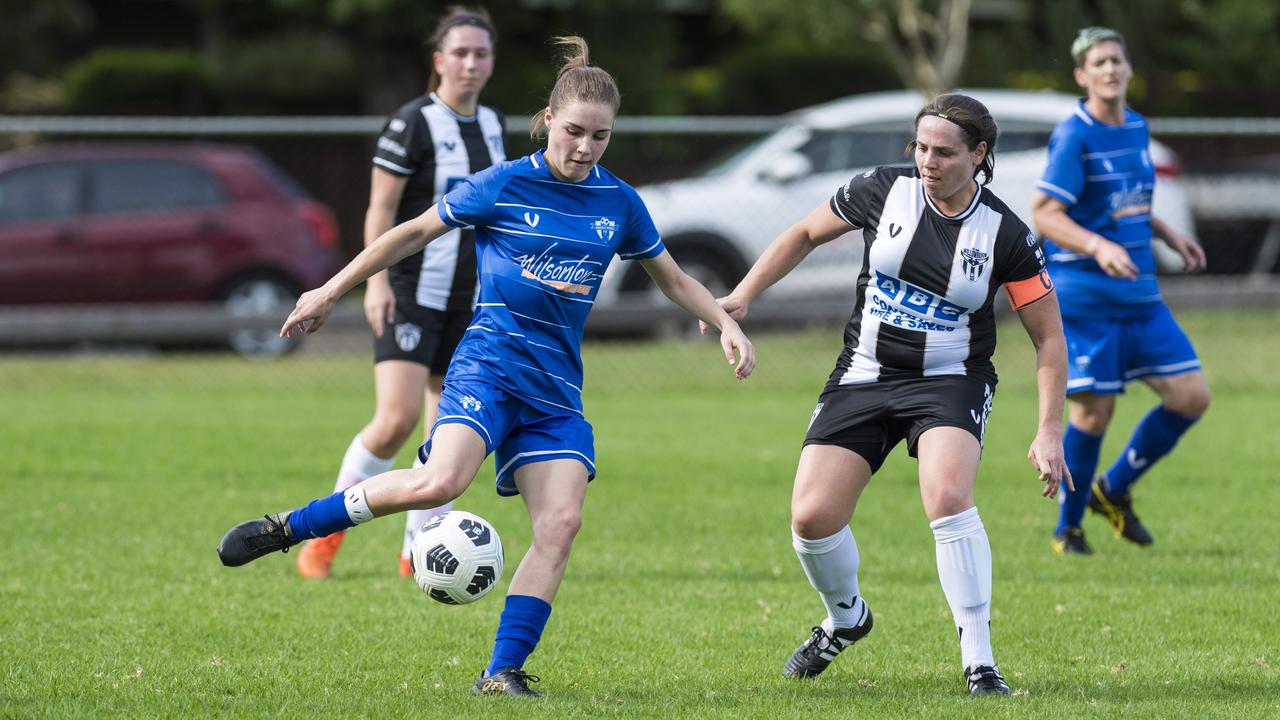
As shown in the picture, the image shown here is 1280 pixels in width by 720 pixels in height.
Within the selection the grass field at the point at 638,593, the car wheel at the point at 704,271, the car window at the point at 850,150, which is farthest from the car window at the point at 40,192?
the car window at the point at 850,150

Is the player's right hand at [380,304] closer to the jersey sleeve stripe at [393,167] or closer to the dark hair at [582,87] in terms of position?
the jersey sleeve stripe at [393,167]

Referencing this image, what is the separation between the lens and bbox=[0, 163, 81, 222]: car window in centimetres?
1481

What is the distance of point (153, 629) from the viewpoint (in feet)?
18.9

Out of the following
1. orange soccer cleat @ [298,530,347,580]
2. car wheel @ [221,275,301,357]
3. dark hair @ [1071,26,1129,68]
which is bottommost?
car wheel @ [221,275,301,357]

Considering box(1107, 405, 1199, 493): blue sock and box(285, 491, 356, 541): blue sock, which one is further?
box(1107, 405, 1199, 493): blue sock

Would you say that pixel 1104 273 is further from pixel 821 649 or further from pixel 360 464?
pixel 360 464

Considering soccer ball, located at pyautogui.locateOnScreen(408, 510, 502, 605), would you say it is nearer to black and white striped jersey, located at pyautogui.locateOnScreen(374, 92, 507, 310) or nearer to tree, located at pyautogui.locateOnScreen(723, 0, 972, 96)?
black and white striped jersey, located at pyautogui.locateOnScreen(374, 92, 507, 310)

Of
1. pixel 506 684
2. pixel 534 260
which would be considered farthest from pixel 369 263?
pixel 506 684

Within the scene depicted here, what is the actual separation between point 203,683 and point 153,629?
85 cm

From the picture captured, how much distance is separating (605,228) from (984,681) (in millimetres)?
1809

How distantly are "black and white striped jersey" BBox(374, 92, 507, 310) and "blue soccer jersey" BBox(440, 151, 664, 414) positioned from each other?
177cm

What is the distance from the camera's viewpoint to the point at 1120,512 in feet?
25.0

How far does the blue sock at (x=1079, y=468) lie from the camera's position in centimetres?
740

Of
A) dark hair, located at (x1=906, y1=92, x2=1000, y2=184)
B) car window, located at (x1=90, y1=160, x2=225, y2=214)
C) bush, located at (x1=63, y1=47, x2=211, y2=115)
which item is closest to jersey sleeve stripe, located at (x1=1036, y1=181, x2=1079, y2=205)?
dark hair, located at (x1=906, y1=92, x2=1000, y2=184)
